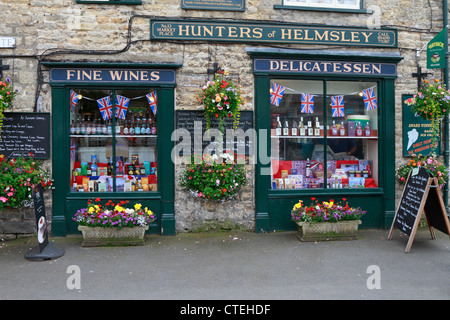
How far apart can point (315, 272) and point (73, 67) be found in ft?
17.5

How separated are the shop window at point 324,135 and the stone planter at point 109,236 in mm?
2841

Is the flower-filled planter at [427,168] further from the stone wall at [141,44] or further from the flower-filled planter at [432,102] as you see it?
the stone wall at [141,44]

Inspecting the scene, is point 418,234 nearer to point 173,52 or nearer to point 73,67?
point 173,52

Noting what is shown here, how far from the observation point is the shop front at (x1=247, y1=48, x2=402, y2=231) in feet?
24.0

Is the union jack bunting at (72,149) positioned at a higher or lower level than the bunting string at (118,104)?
lower

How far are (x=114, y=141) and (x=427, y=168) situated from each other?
5883mm

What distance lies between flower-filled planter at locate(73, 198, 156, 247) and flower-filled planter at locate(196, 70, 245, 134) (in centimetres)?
220

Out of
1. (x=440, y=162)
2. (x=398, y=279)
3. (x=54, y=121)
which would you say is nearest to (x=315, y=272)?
(x=398, y=279)

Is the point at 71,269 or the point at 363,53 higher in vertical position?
the point at 363,53

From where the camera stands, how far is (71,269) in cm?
538

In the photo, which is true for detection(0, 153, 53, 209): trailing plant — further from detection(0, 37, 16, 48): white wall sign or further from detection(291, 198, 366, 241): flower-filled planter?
detection(291, 198, 366, 241): flower-filled planter

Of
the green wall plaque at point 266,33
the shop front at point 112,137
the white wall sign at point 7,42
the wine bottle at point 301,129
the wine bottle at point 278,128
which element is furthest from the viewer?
the wine bottle at point 301,129

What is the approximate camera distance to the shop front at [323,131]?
730cm

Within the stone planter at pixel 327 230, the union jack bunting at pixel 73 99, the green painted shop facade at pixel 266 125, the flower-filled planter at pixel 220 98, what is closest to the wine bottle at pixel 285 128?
the green painted shop facade at pixel 266 125
